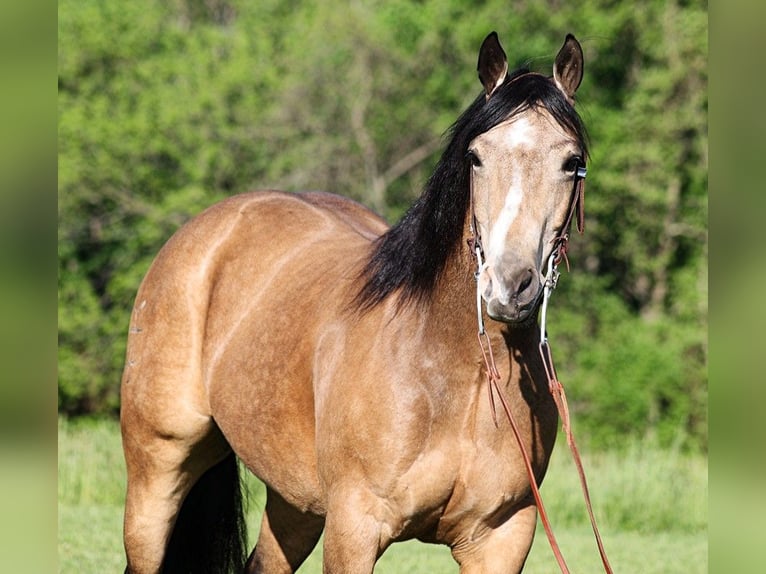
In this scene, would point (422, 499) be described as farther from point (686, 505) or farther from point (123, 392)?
point (686, 505)

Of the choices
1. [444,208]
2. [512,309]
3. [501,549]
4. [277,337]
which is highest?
[444,208]

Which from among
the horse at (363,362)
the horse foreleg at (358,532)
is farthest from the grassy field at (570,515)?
the horse foreleg at (358,532)

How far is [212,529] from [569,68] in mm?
2795

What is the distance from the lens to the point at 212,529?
5016 mm

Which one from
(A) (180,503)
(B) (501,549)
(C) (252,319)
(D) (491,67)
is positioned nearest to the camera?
(D) (491,67)

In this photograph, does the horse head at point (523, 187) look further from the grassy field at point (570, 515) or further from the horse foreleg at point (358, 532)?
the grassy field at point (570, 515)

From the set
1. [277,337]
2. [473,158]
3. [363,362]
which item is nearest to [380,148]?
[277,337]

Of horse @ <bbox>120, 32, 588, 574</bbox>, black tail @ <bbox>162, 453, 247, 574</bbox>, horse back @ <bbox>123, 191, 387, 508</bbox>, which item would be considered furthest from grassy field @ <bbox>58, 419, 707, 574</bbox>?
→ horse back @ <bbox>123, 191, 387, 508</bbox>

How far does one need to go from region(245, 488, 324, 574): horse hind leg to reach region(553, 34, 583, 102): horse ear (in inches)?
92.3

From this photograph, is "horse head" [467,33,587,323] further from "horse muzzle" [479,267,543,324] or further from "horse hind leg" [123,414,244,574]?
"horse hind leg" [123,414,244,574]

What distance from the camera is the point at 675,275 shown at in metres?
20.0

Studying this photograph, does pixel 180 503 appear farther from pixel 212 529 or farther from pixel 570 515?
pixel 570 515

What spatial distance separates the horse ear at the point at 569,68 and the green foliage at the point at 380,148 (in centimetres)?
1600
